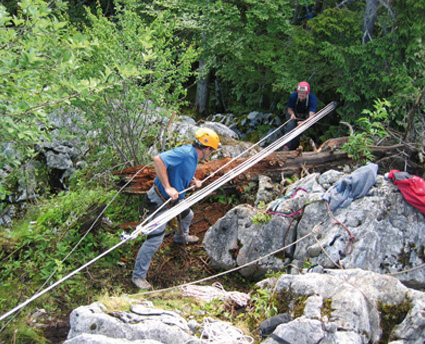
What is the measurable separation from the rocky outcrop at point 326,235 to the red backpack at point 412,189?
0.09 meters

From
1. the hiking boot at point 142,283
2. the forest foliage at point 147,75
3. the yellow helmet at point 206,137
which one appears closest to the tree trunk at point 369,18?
the forest foliage at point 147,75

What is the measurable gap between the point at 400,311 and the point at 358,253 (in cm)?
144

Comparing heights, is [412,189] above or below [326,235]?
above

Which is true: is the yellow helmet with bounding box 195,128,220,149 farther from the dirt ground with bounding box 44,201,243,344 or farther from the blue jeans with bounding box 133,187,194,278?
the dirt ground with bounding box 44,201,243,344

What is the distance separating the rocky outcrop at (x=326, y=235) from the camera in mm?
5301

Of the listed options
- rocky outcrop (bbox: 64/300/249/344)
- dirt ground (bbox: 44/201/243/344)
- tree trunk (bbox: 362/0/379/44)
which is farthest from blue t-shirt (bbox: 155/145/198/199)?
tree trunk (bbox: 362/0/379/44)

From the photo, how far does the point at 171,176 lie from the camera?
5.44 m

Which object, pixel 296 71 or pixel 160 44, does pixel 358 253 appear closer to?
pixel 160 44

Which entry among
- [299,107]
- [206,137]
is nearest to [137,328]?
[206,137]

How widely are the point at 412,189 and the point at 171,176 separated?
10.7 feet

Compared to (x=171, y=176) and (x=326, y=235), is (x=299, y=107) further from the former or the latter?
(x=171, y=176)

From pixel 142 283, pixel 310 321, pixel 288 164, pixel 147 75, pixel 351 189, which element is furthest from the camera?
pixel 147 75

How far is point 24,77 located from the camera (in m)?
4.28

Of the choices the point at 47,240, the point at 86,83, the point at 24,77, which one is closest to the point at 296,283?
the point at 86,83
